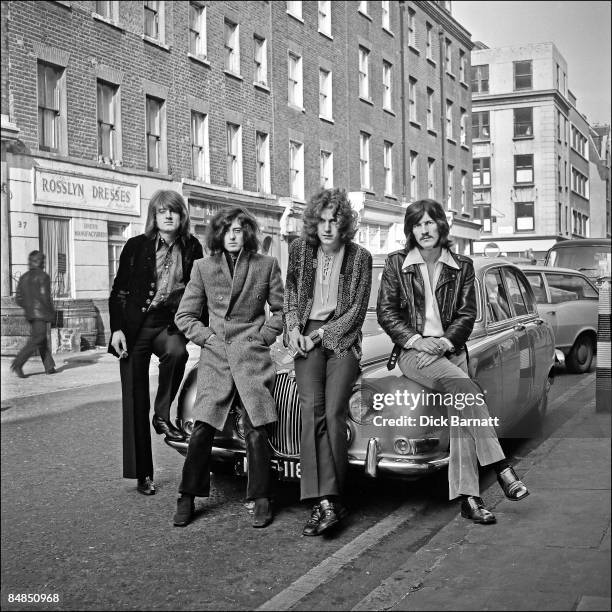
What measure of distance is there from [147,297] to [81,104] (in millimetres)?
8544

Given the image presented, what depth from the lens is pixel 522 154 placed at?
74.5 inches

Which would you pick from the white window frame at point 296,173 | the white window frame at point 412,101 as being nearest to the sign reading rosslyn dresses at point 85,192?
the white window frame at point 296,173

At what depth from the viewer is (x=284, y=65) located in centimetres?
1448

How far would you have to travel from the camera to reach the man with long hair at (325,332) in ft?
11.0

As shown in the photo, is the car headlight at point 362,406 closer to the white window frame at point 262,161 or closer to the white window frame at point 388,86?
the white window frame at point 388,86

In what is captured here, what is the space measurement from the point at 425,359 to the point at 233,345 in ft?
4.18

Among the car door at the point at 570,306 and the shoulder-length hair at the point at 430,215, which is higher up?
the shoulder-length hair at the point at 430,215

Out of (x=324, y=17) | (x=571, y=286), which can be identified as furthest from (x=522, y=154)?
(x=324, y=17)

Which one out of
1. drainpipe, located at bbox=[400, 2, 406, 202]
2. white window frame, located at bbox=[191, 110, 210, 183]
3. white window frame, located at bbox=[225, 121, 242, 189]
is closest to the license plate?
drainpipe, located at bbox=[400, 2, 406, 202]

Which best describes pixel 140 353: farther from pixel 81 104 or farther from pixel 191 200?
pixel 81 104

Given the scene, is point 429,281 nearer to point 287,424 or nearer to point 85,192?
point 287,424

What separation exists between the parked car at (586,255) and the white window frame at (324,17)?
11.5 m

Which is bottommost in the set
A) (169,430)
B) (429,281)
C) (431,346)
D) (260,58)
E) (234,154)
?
(169,430)

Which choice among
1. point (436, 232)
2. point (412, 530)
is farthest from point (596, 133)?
point (412, 530)
